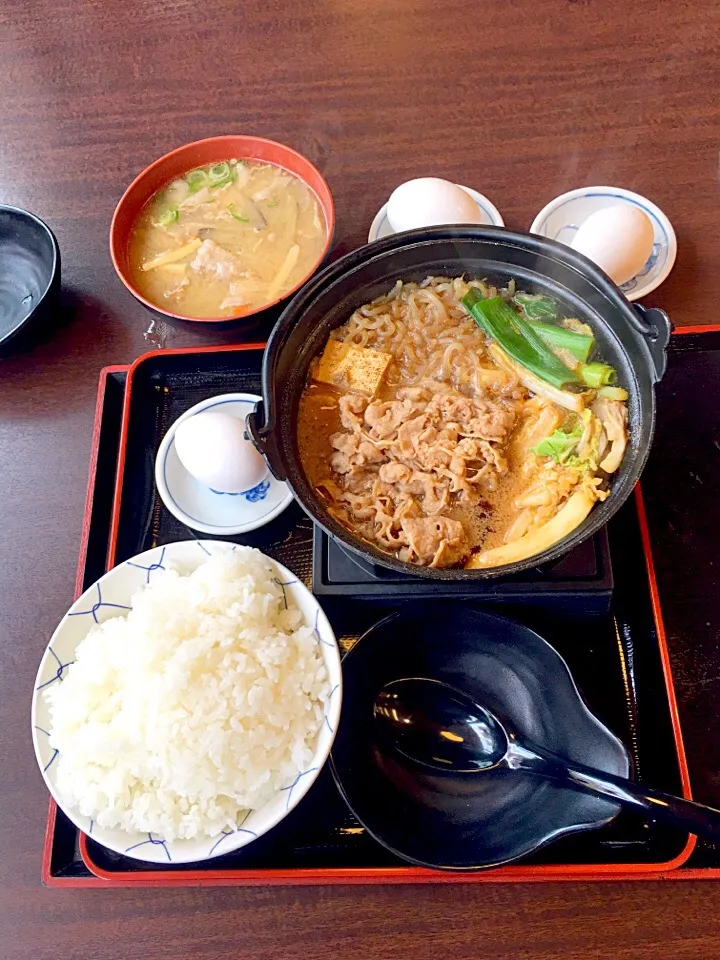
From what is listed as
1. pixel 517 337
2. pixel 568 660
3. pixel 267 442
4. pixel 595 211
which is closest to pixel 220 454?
pixel 267 442

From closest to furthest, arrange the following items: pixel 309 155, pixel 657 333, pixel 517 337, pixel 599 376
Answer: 1. pixel 657 333
2. pixel 599 376
3. pixel 517 337
4. pixel 309 155

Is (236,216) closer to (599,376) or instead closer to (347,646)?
(599,376)

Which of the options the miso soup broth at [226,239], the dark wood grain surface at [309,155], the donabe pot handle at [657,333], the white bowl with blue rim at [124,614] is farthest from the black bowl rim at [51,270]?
the donabe pot handle at [657,333]

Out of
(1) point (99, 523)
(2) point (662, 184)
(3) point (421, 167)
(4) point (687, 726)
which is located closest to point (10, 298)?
(1) point (99, 523)

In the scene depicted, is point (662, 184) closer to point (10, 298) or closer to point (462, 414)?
point (462, 414)

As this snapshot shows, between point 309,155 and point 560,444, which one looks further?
point 309,155

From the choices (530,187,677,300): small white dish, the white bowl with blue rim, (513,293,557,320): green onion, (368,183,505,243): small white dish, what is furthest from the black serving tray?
(368,183,505,243): small white dish

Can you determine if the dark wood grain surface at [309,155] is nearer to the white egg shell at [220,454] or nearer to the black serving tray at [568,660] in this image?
the black serving tray at [568,660]
